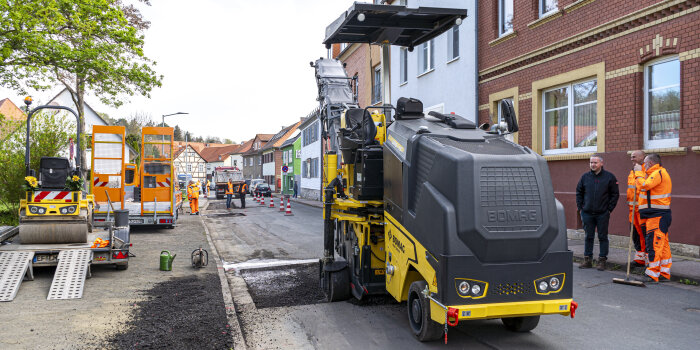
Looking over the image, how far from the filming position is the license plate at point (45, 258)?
7752 millimetres

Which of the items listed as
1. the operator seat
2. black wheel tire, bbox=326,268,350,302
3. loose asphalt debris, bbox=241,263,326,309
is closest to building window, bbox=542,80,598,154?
loose asphalt debris, bbox=241,263,326,309

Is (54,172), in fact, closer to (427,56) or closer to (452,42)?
(452,42)

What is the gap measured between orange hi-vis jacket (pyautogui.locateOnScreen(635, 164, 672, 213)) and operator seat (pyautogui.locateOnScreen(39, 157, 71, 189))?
368 inches

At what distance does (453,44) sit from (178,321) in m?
14.0

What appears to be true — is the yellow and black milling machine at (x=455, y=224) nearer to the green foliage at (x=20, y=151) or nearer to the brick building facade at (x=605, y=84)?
the brick building facade at (x=605, y=84)

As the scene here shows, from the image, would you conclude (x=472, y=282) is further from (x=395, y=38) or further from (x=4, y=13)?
(x=4, y=13)

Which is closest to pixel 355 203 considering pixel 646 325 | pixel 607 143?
pixel 646 325

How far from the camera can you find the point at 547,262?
4262 mm

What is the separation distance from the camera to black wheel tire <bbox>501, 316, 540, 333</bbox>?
16.1 ft

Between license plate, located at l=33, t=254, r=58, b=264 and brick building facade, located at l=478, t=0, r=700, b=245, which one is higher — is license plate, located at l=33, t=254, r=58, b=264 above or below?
below

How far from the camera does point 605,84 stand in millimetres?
10938

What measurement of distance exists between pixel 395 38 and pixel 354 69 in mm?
21080

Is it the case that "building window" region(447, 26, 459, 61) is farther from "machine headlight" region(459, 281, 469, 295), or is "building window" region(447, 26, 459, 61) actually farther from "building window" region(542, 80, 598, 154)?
"machine headlight" region(459, 281, 469, 295)

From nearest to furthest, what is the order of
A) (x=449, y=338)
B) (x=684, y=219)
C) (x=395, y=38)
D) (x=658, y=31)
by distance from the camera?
(x=449, y=338), (x=395, y=38), (x=684, y=219), (x=658, y=31)
